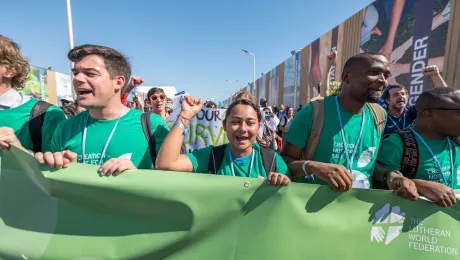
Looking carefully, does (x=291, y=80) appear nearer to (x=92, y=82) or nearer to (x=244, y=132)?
(x=244, y=132)

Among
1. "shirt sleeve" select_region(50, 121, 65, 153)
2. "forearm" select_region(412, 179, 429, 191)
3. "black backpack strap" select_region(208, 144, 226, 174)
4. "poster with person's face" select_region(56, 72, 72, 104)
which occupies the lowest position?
"forearm" select_region(412, 179, 429, 191)

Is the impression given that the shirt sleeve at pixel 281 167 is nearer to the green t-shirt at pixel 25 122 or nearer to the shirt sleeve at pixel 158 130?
the shirt sleeve at pixel 158 130

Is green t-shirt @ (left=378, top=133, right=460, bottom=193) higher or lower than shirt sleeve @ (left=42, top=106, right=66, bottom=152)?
lower

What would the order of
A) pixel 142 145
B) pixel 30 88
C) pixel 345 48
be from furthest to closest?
pixel 30 88 < pixel 345 48 < pixel 142 145

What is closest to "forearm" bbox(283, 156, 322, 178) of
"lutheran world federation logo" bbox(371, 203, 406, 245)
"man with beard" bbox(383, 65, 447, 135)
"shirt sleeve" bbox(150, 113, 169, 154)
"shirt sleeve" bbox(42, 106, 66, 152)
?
"lutheran world federation logo" bbox(371, 203, 406, 245)

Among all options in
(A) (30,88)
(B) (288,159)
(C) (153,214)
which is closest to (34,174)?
(C) (153,214)

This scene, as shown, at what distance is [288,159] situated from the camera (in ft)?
6.35

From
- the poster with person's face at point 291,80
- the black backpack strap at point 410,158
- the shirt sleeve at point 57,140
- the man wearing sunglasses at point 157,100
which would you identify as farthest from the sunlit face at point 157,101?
the poster with person's face at point 291,80

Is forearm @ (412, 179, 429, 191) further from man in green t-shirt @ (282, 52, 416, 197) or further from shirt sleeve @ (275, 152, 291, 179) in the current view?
shirt sleeve @ (275, 152, 291, 179)

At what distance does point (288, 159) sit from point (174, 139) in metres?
0.85

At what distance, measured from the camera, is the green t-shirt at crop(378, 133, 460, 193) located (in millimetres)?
1741

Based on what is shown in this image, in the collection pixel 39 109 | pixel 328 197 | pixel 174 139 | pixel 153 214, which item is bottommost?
pixel 153 214

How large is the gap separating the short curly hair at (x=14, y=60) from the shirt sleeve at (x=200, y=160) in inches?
53.5

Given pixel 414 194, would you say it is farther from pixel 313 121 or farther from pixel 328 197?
pixel 313 121
